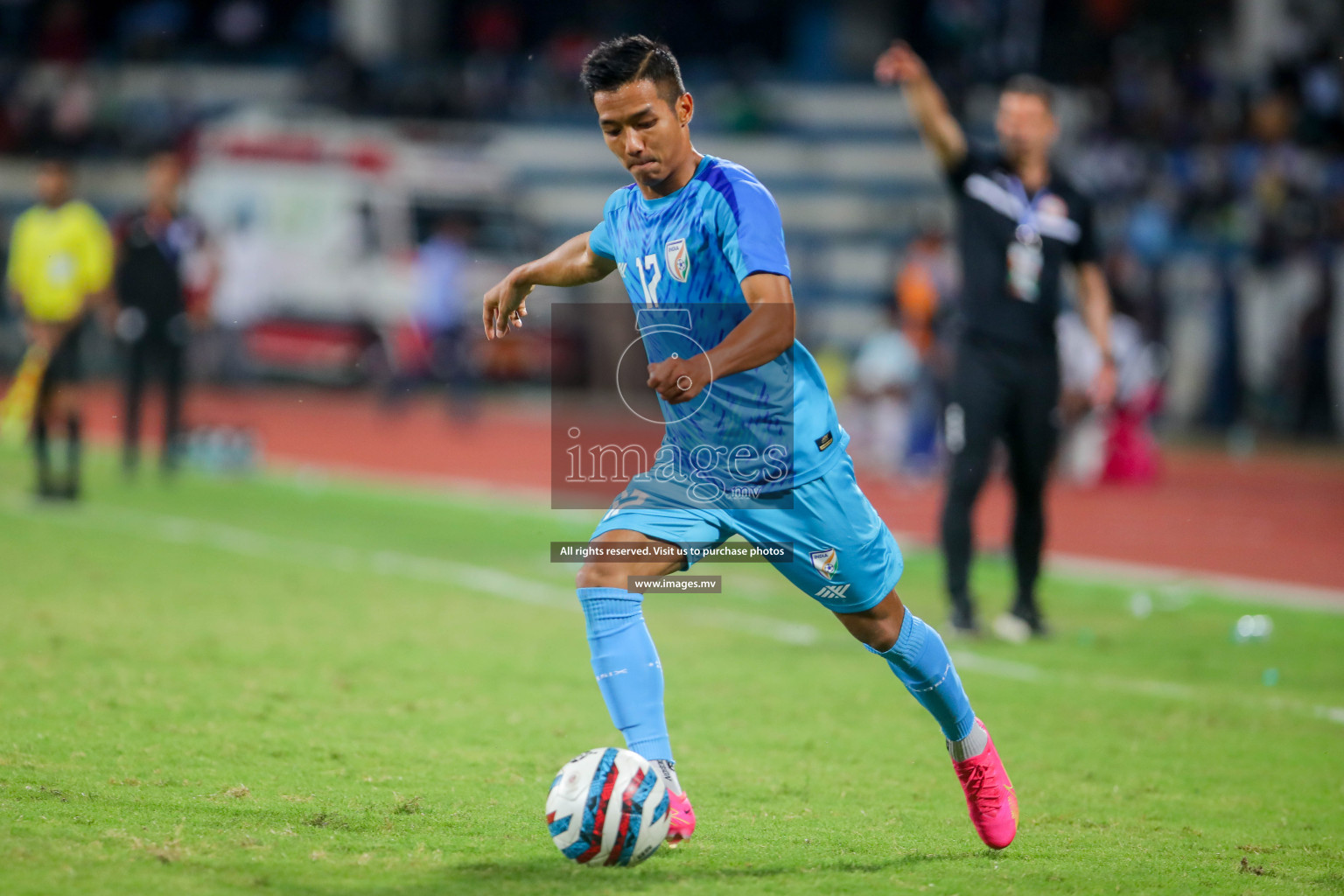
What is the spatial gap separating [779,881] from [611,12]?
106ft

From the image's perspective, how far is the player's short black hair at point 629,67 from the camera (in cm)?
442

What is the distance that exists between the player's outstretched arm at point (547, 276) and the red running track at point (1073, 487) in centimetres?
722

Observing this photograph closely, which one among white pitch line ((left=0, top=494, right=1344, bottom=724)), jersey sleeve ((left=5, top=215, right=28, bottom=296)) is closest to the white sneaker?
white pitch line ((left=0, top=494, right=1344, bottom=724))

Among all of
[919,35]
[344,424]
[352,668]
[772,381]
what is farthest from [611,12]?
[772,381]

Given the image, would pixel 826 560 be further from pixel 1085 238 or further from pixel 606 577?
pixel 1085 238

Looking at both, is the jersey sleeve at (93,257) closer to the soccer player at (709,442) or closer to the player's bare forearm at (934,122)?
the player's bare forearm at (934,122)

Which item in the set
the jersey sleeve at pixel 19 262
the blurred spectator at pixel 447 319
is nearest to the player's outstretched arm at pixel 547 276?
the jersey sleeve at pixel 19 262

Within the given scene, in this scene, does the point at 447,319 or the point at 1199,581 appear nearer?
the point at 1199,581

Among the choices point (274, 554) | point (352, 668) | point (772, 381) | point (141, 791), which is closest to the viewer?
point (772, 381)

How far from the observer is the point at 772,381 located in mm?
4566

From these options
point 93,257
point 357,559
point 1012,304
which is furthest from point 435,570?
point 93,257

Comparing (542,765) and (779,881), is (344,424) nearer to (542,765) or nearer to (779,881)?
(542,765)

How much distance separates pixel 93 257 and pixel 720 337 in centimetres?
1016

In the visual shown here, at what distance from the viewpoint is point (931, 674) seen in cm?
474
